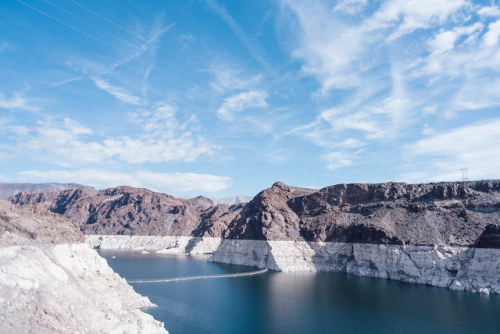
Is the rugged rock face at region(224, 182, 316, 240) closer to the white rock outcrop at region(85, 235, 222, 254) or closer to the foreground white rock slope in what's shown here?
the white rock outcrop at region(85, 235, 222, 254)

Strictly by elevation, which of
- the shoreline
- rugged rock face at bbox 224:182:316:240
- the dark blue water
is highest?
rugged rock face at bbox 224:182:316:240

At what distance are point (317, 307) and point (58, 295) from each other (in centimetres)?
3650

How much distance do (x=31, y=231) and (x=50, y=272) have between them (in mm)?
8611

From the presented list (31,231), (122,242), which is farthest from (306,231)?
(122,242)

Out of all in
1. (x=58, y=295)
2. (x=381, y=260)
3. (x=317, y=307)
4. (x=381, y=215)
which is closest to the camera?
(x=58, y=295)

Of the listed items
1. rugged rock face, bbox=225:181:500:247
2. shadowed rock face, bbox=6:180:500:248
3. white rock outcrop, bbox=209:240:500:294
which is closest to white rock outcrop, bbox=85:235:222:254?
rugged rock face, bbox=225:181:500:247

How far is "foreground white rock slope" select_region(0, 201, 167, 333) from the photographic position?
25000 millimetres

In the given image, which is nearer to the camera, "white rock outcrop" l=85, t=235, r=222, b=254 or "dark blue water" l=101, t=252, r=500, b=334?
"dark blue water" l=101, t=252, r=500, b=334

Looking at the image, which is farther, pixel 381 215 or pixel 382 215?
pixel 381 215

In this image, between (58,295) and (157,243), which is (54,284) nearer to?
(58,295)

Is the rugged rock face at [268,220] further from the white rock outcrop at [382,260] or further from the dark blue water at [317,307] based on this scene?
the dark blue water at [317,307]

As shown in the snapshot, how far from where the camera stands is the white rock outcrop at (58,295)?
24531mm

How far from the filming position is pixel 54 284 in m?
29.9

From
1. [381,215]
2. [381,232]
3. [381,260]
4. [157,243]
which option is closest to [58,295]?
[381,260]
